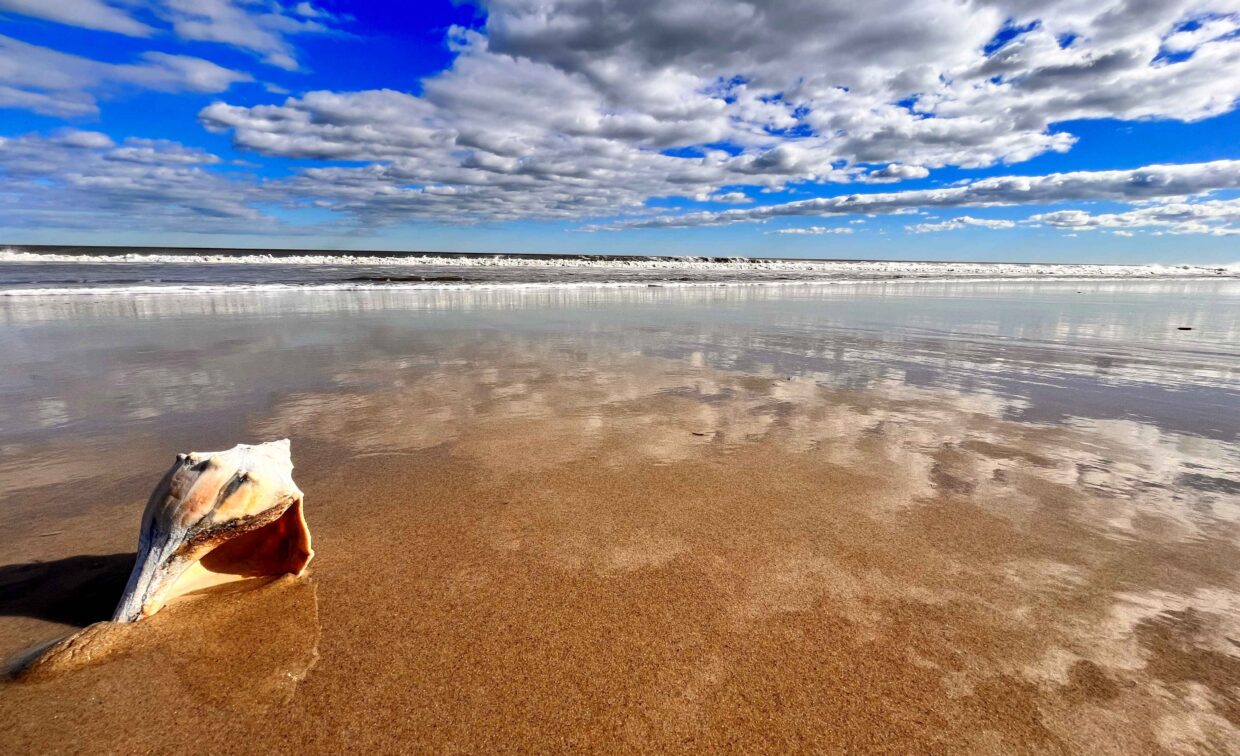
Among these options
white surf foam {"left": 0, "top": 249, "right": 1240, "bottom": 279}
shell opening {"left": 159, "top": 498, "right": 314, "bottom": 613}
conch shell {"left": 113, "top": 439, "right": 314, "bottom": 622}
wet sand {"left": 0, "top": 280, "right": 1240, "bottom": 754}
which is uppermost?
white surf foam {"left": 0, "top": 249, "right": 1240, "bottom": 279}

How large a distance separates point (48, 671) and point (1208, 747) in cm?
323

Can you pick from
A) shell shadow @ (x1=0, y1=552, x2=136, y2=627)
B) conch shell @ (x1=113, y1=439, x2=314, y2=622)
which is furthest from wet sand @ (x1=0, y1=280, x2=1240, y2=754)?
conch shell @ (x1=113, y1=439, x2=314, y2=622)

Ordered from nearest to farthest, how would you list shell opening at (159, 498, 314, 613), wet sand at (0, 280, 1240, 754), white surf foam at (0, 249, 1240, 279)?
1. wet sand at (0, 280, 1240, 754)
2. shell opening at (159, 498, 314, 613)
3. white surf foam at (0, 249, 1240, 279)

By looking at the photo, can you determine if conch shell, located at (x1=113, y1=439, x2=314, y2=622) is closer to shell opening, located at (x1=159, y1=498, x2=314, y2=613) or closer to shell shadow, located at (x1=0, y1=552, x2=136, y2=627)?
shell opening, located at (x1=159, y1=498, x2=314, y2=613)

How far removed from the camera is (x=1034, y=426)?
4.22 metres

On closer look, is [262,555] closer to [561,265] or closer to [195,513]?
[195,513]

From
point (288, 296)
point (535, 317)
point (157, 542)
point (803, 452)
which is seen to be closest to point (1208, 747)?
point (803, 452)

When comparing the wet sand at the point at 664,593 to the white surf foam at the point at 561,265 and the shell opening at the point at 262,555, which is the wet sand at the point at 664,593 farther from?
the white surf foam at the point at 561,265

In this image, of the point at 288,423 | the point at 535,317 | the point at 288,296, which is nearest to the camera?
the point at 288,423

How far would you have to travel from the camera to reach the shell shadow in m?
1.95

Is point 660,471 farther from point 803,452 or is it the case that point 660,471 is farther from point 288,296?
point 288,296

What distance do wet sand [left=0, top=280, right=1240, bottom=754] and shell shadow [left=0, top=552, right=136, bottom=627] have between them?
0.01 meters

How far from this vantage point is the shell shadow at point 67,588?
6.38ft

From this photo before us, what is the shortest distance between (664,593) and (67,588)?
2.22 metres
